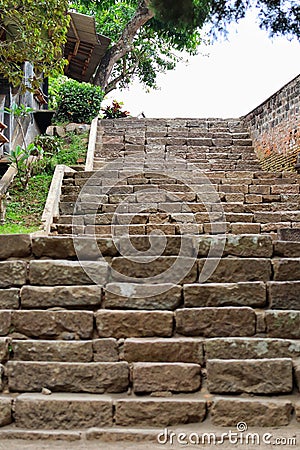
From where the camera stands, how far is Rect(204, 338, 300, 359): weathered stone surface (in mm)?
3295

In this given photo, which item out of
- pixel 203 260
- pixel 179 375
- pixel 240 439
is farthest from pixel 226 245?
pixel 240 439

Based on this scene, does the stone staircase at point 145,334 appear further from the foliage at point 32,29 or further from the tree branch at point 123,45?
the tree branch at point 123,45

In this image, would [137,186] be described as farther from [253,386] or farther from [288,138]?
[253,386]

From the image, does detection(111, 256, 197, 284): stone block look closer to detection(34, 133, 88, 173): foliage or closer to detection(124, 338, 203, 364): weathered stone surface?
detection(124, 338, 203, 364): weathered stone surface

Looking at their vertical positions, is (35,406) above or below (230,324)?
below

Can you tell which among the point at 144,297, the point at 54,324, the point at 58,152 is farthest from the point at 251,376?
the point at 58,152

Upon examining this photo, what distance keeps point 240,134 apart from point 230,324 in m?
7.69

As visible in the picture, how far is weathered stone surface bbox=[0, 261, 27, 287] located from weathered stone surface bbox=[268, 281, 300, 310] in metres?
1.55

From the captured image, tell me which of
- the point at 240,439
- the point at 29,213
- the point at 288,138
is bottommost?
the point at 240,439

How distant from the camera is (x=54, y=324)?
349 cm

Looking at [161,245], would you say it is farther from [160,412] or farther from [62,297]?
[160,412]

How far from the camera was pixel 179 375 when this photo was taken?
3213 millimetres

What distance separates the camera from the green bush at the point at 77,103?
1216 centimetres

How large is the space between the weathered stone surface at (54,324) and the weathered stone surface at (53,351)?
0.28ft
